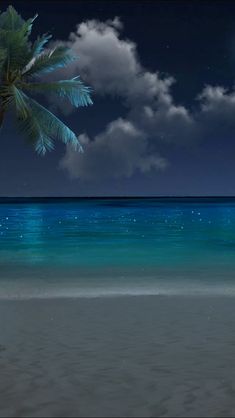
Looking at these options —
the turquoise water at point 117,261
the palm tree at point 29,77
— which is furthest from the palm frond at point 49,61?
the turquoise water at point 117,261

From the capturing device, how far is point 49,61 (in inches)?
712

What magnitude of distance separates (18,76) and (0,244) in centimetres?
3006

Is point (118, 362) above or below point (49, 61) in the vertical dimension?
below

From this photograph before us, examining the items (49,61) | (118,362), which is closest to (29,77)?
(49,61)

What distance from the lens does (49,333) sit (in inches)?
412

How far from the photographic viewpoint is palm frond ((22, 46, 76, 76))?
17.4m

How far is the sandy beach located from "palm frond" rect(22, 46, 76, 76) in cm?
693

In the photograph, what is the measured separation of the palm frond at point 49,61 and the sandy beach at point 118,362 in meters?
6.93

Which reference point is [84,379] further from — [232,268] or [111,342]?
[232,268]

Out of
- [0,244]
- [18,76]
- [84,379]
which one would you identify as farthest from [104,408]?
[0,244]

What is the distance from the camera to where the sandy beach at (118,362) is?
641 centimetres

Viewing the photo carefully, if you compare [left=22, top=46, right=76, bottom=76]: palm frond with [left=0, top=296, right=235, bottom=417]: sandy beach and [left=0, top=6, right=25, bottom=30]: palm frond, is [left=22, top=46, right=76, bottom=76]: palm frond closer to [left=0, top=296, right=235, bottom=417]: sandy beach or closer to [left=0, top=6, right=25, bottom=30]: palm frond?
[left=0, top=6, right=25, bottom=30]: palm frond

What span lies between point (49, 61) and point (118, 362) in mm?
11664

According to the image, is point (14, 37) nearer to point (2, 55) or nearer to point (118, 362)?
point (2, 55)
